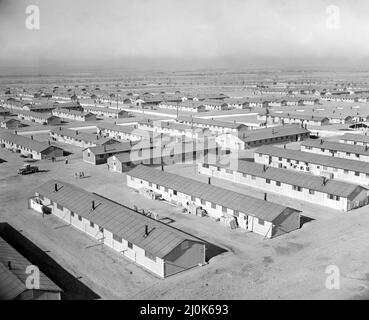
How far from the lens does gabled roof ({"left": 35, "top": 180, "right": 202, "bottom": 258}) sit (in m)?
31.4

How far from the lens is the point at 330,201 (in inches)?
1797

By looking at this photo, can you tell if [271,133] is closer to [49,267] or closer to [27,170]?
[27,170]

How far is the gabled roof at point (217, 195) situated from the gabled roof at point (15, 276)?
19011 mm

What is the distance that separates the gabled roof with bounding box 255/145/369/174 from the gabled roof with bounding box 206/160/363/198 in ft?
29.8

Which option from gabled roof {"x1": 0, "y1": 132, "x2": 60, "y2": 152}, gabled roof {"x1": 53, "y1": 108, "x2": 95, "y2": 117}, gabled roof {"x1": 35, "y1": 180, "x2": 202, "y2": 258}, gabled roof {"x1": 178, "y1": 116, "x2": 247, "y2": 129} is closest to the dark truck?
gabled roof {"x1": 0, "y1": 132, "x2": 60, "y2": 152}

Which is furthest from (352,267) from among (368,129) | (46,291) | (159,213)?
(368,129)

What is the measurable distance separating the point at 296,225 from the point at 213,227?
301 inches

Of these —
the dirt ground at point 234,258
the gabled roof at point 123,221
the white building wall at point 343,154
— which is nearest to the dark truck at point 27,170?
the dirt ground at point 234,258

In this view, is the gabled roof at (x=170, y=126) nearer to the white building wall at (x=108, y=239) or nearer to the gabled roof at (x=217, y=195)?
the gabled roof at (x=217, y=195)

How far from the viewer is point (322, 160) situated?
5903 cm

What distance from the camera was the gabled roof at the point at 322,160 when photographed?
55812 mm

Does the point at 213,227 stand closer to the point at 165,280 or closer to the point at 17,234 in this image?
the point at 165,280

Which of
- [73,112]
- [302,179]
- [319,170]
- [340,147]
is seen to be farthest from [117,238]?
[73,112]

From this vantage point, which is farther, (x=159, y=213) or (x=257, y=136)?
(x=257, y=136)
